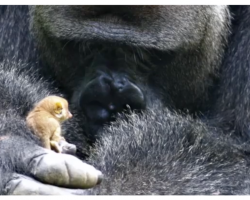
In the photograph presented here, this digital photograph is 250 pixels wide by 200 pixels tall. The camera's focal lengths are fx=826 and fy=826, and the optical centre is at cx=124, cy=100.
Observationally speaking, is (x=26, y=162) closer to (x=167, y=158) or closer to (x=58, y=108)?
(x=58, y=108)

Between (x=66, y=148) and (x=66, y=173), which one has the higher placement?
(x=66, y=173)

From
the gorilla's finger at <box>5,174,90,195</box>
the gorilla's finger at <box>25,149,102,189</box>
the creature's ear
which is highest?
the creature's ear

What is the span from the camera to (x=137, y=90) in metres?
3.18

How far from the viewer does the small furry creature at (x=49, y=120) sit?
2.87 meters

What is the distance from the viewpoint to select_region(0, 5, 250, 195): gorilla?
2846 millimetres

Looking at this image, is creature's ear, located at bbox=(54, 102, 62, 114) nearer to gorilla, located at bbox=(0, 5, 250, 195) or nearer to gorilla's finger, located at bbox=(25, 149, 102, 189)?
gorilla, located at bbox=(0, 5, 250, 195)

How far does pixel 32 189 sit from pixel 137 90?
0.80 metres

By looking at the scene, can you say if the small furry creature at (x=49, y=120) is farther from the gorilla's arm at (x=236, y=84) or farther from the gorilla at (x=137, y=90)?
the gorilla's arm at (x=236, y=84)

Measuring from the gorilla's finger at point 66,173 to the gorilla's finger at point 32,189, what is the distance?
0.02 metres

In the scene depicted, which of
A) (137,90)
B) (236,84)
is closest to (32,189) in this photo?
(137,90)

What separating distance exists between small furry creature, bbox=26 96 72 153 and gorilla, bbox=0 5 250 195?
36mm

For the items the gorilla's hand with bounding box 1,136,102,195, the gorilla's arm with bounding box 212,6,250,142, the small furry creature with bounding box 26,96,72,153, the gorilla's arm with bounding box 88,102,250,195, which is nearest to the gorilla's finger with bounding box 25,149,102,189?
the gorilla's hand with bounding box 1,136,102,195
